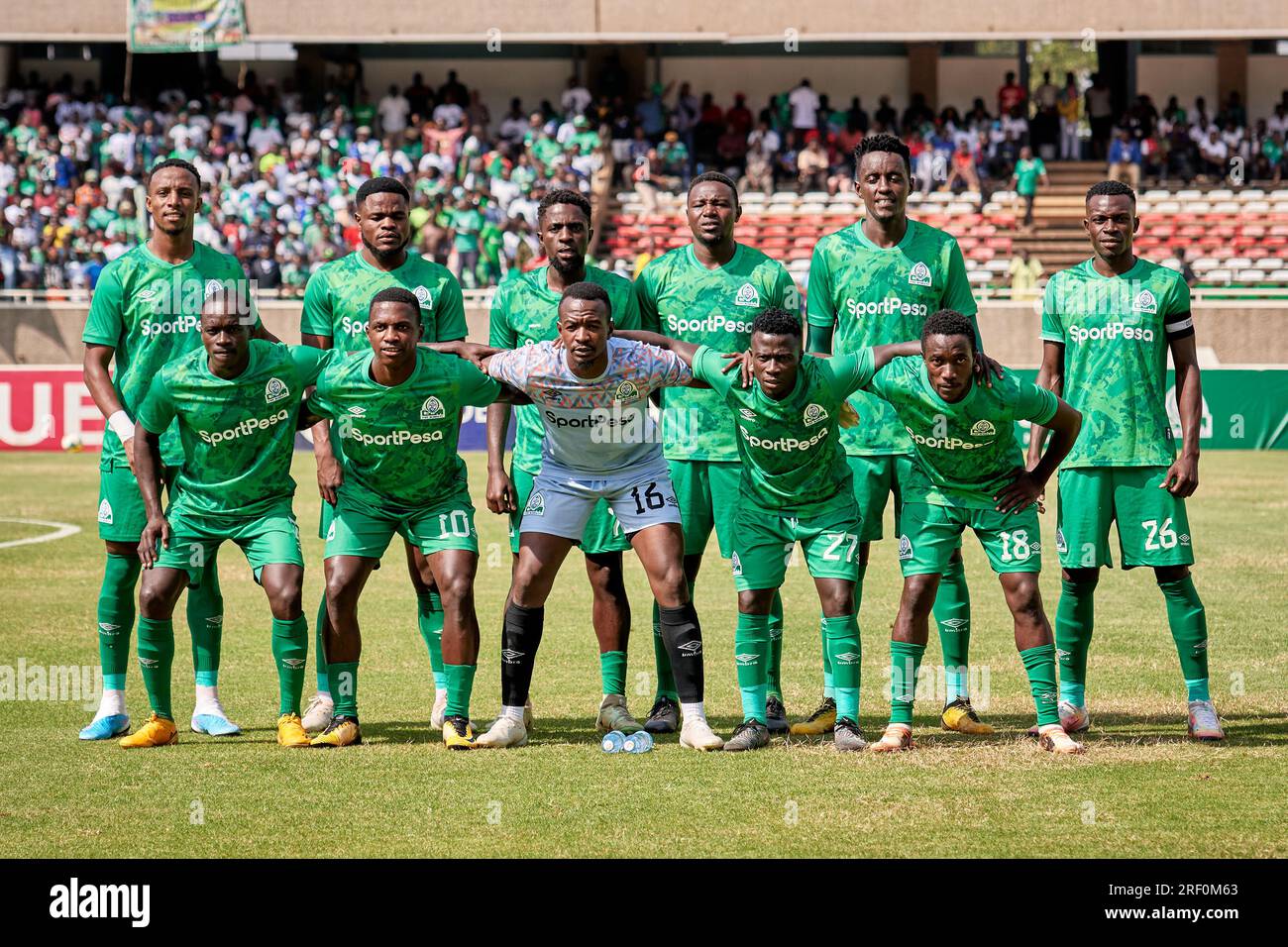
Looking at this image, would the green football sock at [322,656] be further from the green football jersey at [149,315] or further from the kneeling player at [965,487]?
the kneeling player at [965,487]

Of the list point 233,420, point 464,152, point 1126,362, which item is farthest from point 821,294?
point 464,152

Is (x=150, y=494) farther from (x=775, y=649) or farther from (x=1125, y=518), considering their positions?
(x=1125, y=518)

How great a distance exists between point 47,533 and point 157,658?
886 cm

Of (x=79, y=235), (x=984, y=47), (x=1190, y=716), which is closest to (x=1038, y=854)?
(x=1190, y=716)

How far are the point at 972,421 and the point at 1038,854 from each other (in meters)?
2.31

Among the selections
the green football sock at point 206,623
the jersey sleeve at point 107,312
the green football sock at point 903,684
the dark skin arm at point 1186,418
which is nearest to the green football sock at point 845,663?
the green football sock at point 903,684

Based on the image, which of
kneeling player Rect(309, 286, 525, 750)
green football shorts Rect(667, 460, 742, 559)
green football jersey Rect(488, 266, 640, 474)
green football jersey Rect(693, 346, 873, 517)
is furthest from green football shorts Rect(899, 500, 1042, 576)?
kneeling player Rect(309, 286, 525, 750)

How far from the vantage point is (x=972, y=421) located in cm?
752

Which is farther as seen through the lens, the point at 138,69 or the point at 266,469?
the point at 138,69

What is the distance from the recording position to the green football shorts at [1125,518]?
7.73 meters

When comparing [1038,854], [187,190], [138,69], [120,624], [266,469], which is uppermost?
[138,69]
